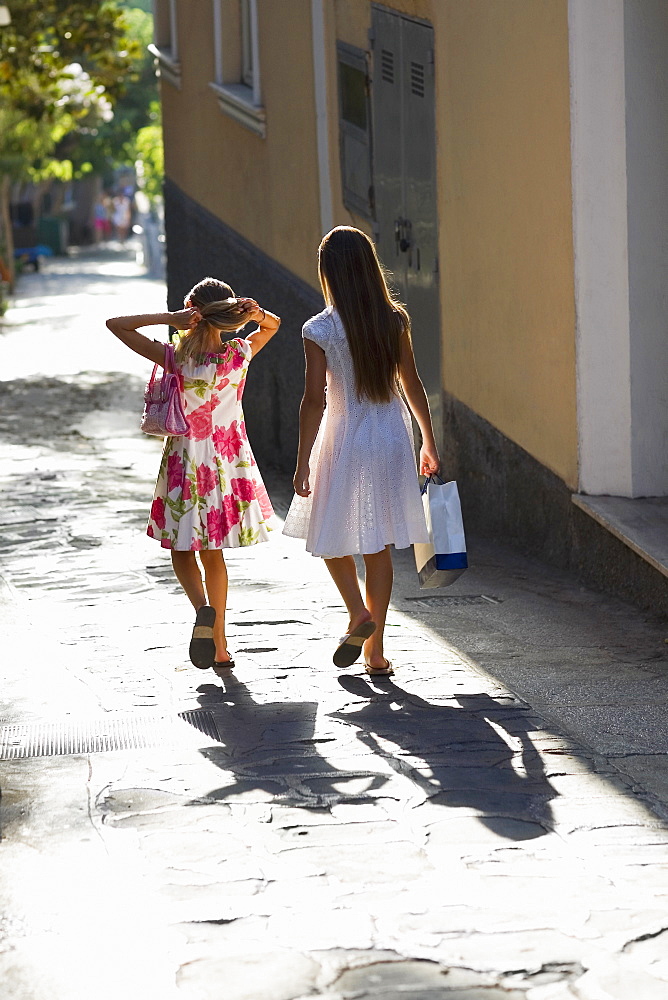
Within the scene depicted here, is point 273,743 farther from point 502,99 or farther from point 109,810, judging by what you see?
point 502,99

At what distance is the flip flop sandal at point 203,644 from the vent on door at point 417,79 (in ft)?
14.0

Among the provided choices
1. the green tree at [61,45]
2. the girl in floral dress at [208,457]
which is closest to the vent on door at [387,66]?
the girl in floral dress at [208,457]

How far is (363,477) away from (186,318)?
2.94 ft

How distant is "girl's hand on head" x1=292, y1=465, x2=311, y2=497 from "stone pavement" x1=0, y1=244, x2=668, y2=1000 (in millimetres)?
687

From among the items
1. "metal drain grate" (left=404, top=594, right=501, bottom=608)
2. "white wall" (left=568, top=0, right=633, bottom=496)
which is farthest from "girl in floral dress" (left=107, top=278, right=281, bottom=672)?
"white wall" (left=568, top=0, right=633, bottom=496)

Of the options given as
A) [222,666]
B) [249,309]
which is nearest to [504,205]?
[249,309]

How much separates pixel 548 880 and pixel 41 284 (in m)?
37.1

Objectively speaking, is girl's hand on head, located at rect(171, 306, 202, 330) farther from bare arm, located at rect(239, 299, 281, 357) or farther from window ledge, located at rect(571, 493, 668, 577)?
window ledge, located at rect(571, 493, 668, 577)

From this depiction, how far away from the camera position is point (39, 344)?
22.4m

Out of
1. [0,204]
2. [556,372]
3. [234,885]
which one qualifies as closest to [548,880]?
[234,885]

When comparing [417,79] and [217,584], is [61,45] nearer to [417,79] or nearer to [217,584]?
[417,79]

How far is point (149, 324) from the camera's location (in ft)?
18.8

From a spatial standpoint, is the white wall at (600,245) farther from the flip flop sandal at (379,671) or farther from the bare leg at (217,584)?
the bare leg at (217,584)

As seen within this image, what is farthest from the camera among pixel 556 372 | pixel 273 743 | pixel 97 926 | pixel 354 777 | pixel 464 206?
pixel 464 206
